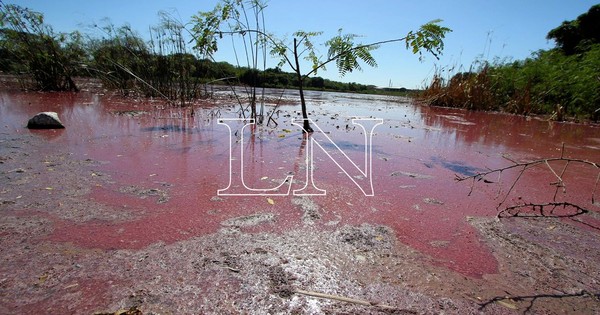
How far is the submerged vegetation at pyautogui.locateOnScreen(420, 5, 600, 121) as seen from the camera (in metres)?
7.21

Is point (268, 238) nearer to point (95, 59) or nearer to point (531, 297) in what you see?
point (531, 297)

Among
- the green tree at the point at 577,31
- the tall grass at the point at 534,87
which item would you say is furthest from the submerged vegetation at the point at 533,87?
the green tree at the point at 577,31

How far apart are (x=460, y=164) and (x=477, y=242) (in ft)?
5.25

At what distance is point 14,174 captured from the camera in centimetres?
185

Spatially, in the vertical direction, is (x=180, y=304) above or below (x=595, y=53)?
below

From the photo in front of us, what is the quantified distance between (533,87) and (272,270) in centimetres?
983

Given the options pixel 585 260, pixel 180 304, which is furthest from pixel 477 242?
pixel 180 304

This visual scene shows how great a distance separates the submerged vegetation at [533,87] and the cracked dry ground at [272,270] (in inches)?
304

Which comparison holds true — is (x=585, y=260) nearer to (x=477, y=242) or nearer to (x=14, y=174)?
(x=477, y=242)

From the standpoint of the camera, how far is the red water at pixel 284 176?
1.36 meters

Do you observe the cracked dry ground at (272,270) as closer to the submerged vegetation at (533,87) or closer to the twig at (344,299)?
the twig at (344,299)

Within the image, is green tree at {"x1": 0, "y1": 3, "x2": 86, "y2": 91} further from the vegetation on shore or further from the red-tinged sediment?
the red-tinged sediment

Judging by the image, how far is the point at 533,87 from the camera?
27.6 ft

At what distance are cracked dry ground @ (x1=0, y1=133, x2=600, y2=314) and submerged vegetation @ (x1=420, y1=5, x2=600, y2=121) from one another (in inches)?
304
